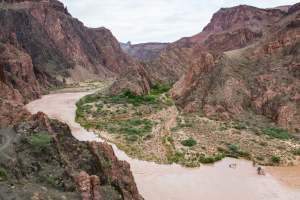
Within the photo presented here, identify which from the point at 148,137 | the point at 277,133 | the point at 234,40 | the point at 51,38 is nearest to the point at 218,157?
the point at 148,137

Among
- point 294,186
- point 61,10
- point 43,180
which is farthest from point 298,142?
point 61,10

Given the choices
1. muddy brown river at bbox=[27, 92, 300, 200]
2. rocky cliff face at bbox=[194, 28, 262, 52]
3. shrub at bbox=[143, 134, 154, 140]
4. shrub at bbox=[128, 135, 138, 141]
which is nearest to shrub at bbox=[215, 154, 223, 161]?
muddy brown river at bbox=[27, 92, 300, 200]

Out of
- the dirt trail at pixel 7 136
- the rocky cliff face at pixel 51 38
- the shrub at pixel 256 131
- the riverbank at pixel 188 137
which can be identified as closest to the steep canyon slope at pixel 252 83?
the riverbank at pixel 188 137

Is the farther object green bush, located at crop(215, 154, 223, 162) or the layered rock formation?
green bush, located at crop(215, 154, 223, 162)

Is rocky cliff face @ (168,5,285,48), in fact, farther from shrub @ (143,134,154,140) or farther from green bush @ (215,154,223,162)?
green bush @ (215,154,223,162)

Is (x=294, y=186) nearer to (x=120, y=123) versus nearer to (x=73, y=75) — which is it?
(x=120, y=123)

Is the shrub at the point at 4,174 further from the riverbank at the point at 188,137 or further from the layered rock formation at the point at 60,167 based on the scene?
the riverbank at the point at 188,137
